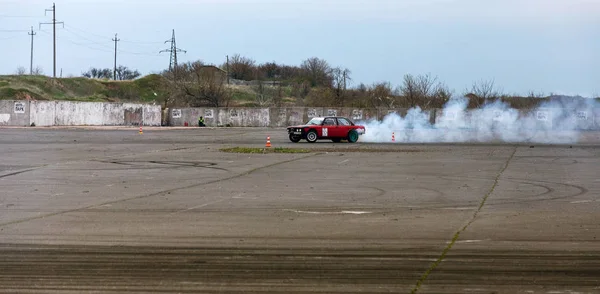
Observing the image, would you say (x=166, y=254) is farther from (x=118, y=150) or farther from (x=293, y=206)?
(x=118, y=150)

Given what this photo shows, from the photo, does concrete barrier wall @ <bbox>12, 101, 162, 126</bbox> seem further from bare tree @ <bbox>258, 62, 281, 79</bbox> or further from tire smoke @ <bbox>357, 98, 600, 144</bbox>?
bare tree @ <bbox>258, 62, 281, 79</bbox>

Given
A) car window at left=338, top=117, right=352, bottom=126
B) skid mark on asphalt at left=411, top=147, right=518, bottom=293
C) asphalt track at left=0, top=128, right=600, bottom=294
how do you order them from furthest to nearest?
car window at left=338, top=117, right=352, bottom=126 < asphalt track at left=0, top=128, right=600, bottom=294 < skid mark on asphalt at left=411, top=147, right=518, bottom=293

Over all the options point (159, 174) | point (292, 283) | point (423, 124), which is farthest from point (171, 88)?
point (292, 283)

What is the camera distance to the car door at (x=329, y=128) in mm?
38969

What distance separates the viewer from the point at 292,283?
7777mm

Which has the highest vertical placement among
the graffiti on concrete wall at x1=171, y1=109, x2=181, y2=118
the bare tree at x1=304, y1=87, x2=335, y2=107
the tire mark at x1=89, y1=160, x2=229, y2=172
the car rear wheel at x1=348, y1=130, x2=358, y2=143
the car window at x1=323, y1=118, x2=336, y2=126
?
the bare tree at x1=304, y1=87, x2=335, y2=107

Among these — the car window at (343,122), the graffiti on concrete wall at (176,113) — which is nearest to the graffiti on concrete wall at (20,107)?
the graffiti on concrete wall at (176,113)

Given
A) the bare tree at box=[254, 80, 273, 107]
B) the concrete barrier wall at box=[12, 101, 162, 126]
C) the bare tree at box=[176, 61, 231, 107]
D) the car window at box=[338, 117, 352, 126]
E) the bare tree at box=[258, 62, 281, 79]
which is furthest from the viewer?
the bare tree at box=[258, 62, 281, 79]

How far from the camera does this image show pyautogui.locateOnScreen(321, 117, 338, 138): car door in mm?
38969

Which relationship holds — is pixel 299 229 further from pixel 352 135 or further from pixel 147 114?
pixel 147 114

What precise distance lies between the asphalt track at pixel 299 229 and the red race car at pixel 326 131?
1558cm

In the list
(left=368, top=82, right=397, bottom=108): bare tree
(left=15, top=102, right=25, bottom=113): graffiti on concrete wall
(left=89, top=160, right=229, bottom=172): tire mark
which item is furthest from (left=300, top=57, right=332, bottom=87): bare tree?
(left=89, top=160, right=229, bottom=172): tire mark

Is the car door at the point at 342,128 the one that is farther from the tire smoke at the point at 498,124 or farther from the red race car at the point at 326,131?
the tire smoke at the point at 498,124

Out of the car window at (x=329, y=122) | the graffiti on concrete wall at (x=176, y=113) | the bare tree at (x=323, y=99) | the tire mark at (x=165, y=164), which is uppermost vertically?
the bare tree at (x=323, y=99)
